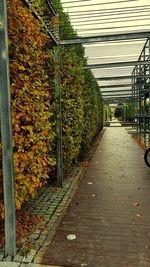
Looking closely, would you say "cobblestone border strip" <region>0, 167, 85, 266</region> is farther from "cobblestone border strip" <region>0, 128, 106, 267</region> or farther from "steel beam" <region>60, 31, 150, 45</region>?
"steel beam" <region>60, 31, 150, 45</region>

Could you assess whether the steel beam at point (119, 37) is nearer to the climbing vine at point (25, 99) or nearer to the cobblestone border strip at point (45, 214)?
the climbing vine at point (25, 99)

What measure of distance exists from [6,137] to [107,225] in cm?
205

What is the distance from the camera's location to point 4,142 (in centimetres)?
322

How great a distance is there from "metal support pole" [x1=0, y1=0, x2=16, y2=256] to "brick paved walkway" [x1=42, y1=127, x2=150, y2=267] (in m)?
0.51

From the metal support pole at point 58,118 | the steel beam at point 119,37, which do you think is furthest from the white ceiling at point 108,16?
the metal support pole at point 58,118

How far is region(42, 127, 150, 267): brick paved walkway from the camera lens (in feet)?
11.0

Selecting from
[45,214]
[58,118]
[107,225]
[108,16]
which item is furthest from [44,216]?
[108,16]

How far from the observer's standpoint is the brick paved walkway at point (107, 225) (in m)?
3.36

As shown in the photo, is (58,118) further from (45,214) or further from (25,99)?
(25,99)

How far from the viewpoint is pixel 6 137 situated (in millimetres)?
3215

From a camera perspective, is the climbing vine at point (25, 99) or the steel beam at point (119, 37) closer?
the climbing vine at point (25, 99)

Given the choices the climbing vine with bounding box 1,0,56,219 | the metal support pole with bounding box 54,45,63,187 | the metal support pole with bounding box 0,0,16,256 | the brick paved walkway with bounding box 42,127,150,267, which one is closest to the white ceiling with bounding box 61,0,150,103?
the metal support pole with bounding box 54,45,63,187

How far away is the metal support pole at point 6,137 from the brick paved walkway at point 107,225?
1.68 feet

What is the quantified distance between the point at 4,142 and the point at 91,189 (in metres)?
3.42
